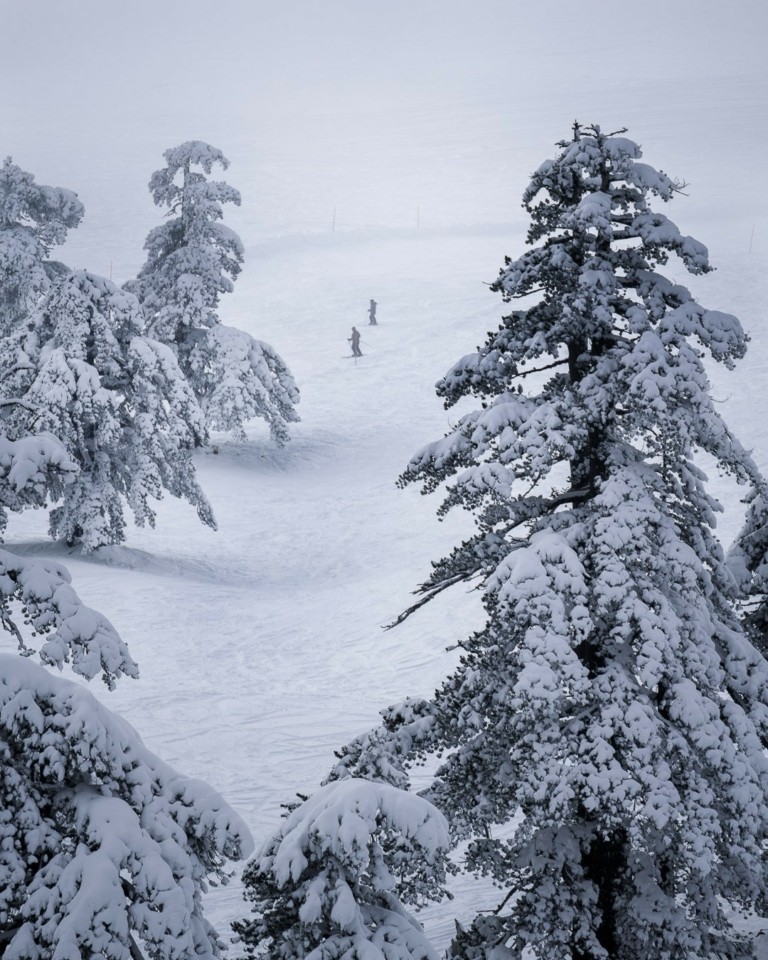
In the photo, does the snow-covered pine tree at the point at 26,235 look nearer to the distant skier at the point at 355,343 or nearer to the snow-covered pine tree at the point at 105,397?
the snow-covered pine tree at the point at 105,397

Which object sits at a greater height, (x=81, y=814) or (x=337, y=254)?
(x=337, y=254)

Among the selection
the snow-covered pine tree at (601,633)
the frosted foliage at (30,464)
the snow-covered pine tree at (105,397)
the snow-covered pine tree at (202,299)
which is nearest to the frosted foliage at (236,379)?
the snow-covered pine tree at (202,299)

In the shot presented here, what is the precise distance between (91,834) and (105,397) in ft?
65.4

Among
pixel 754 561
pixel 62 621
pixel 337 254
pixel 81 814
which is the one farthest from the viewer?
pixel 337 254

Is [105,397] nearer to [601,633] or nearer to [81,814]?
[601,633]

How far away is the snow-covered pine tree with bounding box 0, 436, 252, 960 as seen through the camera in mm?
6695

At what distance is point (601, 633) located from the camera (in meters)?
10.9

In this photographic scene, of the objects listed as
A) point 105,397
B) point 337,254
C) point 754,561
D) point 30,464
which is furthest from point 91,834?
point 337,254

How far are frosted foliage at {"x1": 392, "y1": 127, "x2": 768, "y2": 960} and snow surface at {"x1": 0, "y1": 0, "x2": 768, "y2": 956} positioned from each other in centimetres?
519

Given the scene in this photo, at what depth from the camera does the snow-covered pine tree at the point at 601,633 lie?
1010cm

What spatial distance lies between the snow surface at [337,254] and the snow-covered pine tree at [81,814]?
8.83 meters

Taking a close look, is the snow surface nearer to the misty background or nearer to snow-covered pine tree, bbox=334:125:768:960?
the misty background

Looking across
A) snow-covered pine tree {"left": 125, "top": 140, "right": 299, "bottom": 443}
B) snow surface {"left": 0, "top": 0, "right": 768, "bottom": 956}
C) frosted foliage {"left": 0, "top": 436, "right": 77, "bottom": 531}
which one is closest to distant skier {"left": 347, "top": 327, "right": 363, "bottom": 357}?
snow surface {"left": 0, "top": 0, "right": 768, "bottom": 956}

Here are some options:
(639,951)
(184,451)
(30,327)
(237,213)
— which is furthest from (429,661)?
(237,213)
